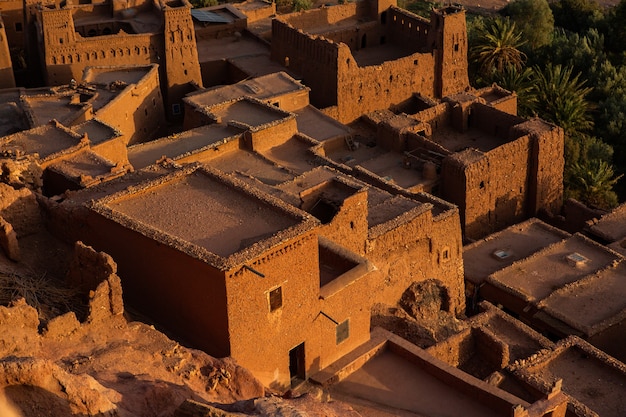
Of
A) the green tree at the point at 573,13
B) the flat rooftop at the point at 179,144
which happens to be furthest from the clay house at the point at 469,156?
the green tree at the point at 573,13

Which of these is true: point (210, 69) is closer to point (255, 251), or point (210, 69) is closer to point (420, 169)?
point (420, 169)

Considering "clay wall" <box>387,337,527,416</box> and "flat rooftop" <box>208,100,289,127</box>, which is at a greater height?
"flat rooftop" <box>208,100,289,127</box>

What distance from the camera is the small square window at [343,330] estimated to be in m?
17.3

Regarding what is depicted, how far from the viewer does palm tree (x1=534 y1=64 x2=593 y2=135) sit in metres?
37.0

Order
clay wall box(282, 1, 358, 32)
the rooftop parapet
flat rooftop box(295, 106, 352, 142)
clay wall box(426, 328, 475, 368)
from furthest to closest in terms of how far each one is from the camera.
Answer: clay wall box(282, 1, 358, 32) → flat rooftop box(295, 106, 352, 142) → clay wall box(426, 328, 475, 368) → the rooftop parapet

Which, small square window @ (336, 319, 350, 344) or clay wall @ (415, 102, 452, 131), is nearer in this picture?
small square window @ (336, 319, 350, 344)

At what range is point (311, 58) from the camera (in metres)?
32.4

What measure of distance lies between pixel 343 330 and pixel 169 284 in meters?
3.32

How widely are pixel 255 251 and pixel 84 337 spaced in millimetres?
2920

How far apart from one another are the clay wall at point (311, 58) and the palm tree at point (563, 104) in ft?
32.4

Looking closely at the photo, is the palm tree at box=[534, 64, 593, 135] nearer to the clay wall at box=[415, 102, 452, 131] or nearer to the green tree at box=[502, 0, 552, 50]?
the clay wall at box=[415, 102, 452, 131]

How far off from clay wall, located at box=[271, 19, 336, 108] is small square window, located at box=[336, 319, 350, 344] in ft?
49.6

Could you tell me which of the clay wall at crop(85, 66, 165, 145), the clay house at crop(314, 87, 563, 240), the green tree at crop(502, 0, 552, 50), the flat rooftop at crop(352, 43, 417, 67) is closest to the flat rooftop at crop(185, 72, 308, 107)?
the clay wall at crop(85, 66, 165, 145)

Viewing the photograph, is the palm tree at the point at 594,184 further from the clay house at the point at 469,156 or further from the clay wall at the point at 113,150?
the clay wall at the point at 113,150
